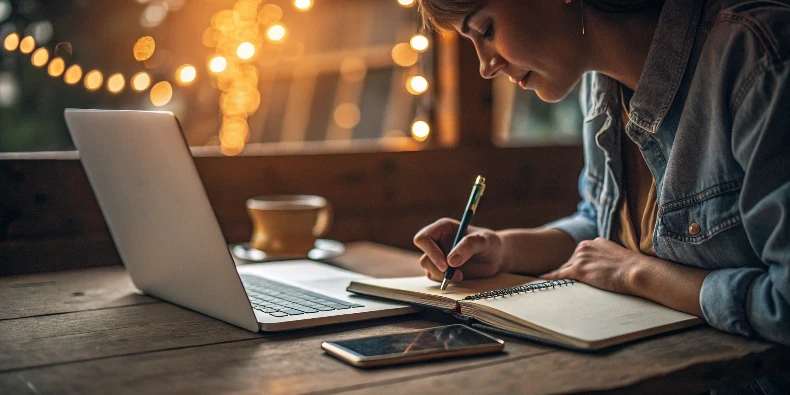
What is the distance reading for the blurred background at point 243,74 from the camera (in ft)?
5.00

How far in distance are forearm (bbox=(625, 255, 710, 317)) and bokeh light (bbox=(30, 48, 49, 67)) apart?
4.07 ft

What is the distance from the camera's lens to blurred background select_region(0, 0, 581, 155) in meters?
1.52

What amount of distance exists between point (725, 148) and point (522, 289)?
299 millimetres

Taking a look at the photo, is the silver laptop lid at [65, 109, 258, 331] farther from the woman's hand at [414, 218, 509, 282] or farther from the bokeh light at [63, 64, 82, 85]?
the bokeh light at [63, 64, 82, 85]

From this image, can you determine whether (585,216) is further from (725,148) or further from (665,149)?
(725,148)

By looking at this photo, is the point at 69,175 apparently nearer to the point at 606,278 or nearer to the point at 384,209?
the point at 384,209

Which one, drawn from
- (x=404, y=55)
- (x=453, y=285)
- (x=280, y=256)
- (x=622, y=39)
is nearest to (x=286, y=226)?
(x=280, y=256)

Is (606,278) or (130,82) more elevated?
(130,82)

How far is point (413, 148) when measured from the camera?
1947 mm

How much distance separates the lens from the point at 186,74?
178 cm

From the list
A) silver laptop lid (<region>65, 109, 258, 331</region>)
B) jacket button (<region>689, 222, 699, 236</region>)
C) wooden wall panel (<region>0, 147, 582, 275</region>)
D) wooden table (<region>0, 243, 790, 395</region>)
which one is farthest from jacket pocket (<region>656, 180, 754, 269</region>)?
wooden wall panel (<region>0, 147, 582, 275</region>)

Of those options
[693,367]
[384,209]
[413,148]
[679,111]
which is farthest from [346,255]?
[693,367]

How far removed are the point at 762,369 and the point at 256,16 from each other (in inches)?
58.3

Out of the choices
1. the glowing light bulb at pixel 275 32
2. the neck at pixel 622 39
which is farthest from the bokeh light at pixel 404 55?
the neck at pixel 622 39
